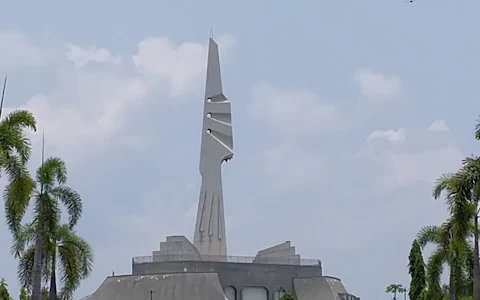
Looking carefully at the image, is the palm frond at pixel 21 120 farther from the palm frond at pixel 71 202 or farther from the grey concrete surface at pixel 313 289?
the grey concrete surface at pixel 313 289

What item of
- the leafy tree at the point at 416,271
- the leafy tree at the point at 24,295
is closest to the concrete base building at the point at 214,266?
the leafy tree at the point at 416,271

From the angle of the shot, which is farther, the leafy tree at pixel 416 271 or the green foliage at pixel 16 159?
the leafy tree at pixel 416 271

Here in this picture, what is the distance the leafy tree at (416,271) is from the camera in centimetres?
5172

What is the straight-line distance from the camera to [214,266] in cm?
5134

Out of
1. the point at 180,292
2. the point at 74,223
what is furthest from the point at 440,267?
the point at 180,292

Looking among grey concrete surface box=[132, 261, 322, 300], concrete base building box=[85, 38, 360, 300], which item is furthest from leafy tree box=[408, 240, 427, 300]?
grey concrete surface box=[132, 261, 322, 300]

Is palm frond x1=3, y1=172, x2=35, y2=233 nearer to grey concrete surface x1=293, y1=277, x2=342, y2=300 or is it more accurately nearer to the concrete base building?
the concrete base building

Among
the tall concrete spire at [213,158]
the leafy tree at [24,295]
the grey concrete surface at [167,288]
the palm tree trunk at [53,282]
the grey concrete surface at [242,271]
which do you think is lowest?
the palm tree trunk at [53,282]

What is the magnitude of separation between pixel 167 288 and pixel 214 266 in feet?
10.1

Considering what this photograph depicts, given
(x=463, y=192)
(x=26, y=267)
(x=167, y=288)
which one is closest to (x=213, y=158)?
(x=167, y=288)

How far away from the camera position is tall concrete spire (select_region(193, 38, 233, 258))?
54.8 meters

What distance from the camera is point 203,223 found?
55.1m

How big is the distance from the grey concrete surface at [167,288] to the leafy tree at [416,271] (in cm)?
1083

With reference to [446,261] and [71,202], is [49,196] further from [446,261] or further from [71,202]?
[446,261]
